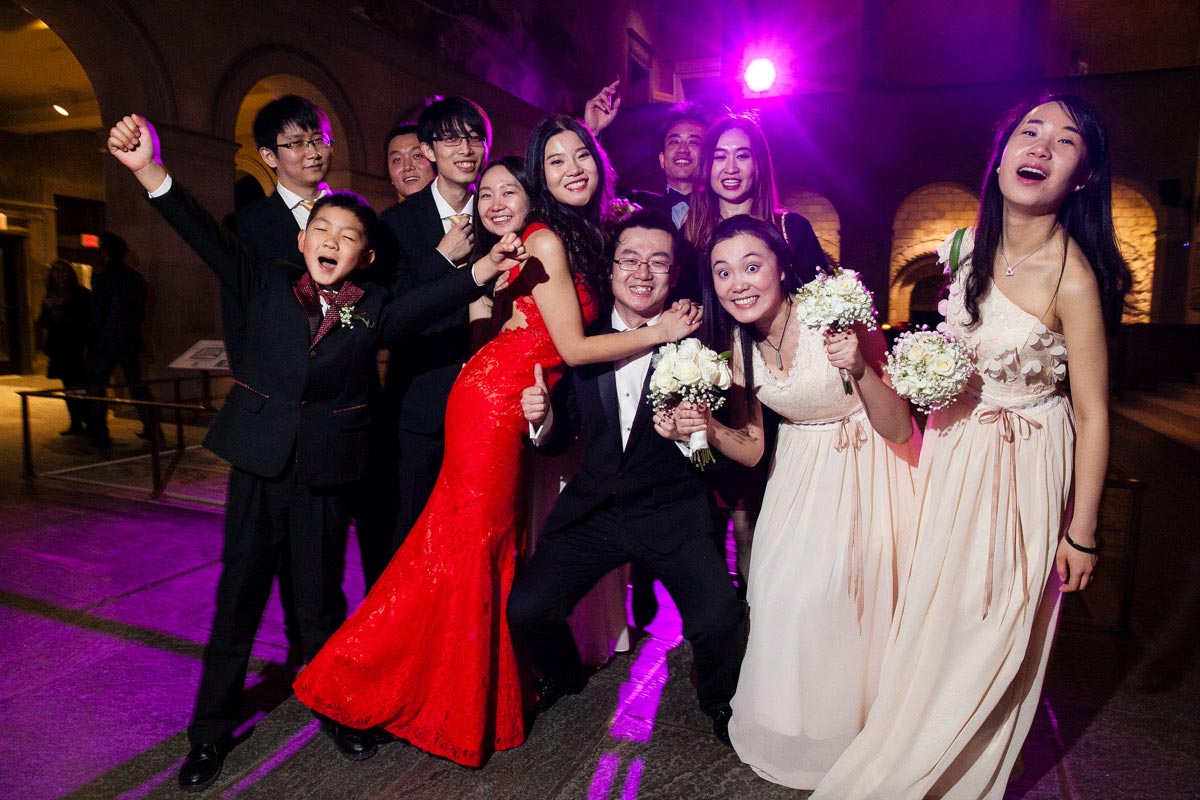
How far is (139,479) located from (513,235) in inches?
235

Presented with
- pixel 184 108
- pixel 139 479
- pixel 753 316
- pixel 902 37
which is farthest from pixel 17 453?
pixel 902 37

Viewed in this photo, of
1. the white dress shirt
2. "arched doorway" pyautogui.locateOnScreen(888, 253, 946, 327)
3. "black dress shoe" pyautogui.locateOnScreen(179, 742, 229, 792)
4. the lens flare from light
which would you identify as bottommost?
"black dress shoe" pyautogui.locateOnScreen(179, 742, 229, 792)

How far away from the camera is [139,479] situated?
21.8 feet

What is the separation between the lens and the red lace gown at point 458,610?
260 centimetres

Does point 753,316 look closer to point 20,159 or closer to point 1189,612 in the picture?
point 1189,612

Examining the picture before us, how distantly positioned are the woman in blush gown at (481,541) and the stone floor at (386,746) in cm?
21

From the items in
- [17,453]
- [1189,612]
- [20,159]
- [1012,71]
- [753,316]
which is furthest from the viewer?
[1012,71]

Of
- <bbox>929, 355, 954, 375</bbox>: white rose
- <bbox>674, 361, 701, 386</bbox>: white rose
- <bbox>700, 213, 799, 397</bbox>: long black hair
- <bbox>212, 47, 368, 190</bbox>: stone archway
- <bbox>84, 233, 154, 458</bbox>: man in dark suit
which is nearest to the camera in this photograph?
<bbox>929, 355, 954, 375</bbox>: white rose

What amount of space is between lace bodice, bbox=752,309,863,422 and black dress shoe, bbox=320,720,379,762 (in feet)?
6.61

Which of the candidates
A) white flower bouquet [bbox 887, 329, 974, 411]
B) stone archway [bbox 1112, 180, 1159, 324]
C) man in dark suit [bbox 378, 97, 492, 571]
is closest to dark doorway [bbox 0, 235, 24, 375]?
A: man in dark suit [bbox 378, 97, 492, 571]

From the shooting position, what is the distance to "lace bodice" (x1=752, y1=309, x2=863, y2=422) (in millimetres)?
2607

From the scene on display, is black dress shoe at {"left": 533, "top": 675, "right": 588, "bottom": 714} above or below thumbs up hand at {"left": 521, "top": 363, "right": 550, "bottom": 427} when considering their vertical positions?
below

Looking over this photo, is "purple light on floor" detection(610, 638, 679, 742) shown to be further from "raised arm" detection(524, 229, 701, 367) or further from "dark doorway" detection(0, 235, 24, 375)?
"dark doorway" detection(0, 235, 24, 375)

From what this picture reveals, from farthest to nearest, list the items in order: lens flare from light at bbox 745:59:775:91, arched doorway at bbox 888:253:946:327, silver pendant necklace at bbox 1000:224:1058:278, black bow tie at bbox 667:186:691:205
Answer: lens flare from light at bbox 745:59:775:91
arched doorway at bbox 888:253:946:327
black bow tie at bbox 667:186:691:205
silver pendant necklace at bbox 1000:224:1058:278
